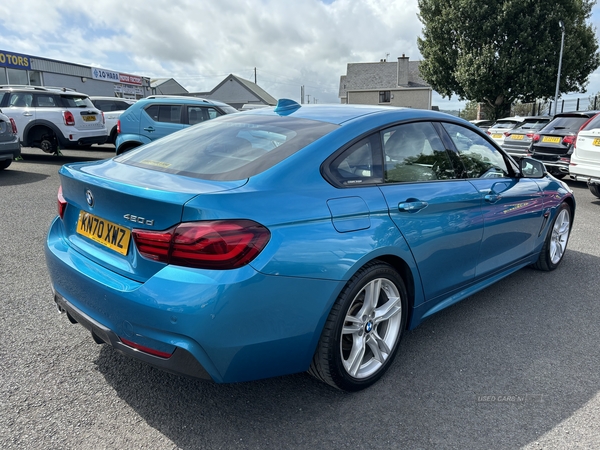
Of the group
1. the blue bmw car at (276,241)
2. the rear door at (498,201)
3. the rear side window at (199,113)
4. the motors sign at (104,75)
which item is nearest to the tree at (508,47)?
the rear side window at (199,113)

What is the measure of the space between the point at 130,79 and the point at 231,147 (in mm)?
44204

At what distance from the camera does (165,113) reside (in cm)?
1002

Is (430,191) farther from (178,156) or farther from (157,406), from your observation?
(157,406)

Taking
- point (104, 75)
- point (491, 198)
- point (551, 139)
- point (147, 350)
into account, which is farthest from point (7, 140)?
point (104, 75)

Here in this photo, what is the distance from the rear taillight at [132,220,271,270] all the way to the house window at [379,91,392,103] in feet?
181

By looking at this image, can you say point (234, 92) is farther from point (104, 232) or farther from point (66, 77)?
point (104, 232)

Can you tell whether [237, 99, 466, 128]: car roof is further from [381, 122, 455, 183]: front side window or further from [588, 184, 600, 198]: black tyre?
[588, 184, 600, 198]: black tyre

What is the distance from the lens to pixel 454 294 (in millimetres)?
3133

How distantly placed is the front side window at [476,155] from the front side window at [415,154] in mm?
204

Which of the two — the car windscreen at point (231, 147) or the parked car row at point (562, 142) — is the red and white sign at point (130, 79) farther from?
the car windscreen at point (231, 147)

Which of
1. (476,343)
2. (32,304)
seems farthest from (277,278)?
(32,304)

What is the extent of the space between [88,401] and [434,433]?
173 centimetres

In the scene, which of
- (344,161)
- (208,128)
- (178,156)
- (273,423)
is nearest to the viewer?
(273,423)

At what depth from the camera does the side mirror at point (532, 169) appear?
392 centimetres
